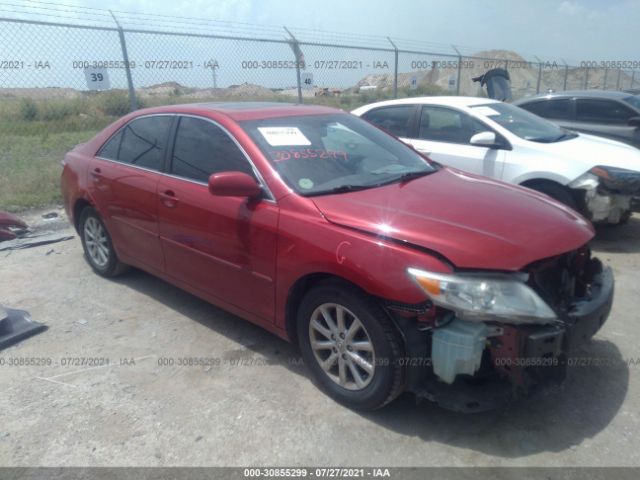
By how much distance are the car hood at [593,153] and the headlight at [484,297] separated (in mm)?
3480

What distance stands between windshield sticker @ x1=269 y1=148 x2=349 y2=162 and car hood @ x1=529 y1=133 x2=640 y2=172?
9.84 ft

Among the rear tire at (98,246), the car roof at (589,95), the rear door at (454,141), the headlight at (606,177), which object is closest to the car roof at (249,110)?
the rear tire at (98,246)

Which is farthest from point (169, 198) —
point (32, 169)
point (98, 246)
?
point (32, 169)

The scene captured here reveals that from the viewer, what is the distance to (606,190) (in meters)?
5.31

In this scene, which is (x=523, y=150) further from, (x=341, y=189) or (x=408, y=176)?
(x=341, y=189)

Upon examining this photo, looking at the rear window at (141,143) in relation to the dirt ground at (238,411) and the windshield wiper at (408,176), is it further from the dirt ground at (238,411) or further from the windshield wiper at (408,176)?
the windshield wiper at (408,176)

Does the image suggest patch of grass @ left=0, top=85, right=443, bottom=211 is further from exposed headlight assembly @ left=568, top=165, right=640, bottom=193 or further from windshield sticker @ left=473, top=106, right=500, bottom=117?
exposed headlight assembly @ left=568, top=165, right=640, bottom=193

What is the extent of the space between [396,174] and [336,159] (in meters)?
0.42

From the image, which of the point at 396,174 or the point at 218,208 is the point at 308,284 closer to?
the point at 218,208

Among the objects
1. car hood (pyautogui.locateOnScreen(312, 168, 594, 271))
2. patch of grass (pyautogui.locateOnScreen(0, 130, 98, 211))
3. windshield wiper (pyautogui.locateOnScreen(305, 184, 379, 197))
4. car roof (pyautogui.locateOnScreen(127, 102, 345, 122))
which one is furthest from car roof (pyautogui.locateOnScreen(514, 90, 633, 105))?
patch of grass (pyautogui.locateOnScreen(0, 130, 98, 211))

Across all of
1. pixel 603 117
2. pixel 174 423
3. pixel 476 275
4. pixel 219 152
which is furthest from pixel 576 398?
pixel 603 117

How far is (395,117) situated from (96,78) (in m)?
4.19

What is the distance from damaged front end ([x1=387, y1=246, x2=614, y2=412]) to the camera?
245cm

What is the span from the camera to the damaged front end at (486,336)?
2.45 metres
